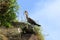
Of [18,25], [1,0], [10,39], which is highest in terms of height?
[1,0]

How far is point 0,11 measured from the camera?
54.3ft

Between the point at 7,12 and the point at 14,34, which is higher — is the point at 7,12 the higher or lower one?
the higher one

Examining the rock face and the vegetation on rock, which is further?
the vegetation on rock

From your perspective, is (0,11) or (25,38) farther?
(0,11)

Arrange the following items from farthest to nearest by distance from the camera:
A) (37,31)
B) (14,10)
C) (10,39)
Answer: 1. (14,10)
2. (37,31)
3. (10,39)

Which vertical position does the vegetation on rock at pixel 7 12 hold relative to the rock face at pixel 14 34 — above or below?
above

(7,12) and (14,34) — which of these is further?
(7,12)

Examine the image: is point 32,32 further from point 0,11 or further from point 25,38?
point 0,11

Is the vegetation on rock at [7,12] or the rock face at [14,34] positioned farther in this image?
the vegetation on rock at [7,12]

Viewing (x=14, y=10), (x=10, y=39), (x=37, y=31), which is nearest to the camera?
(x=10, y=39)

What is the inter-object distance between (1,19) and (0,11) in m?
0.35

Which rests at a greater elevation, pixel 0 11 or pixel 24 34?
pixel 0 11

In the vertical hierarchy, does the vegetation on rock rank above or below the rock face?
above

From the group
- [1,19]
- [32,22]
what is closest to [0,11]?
[1,19]
